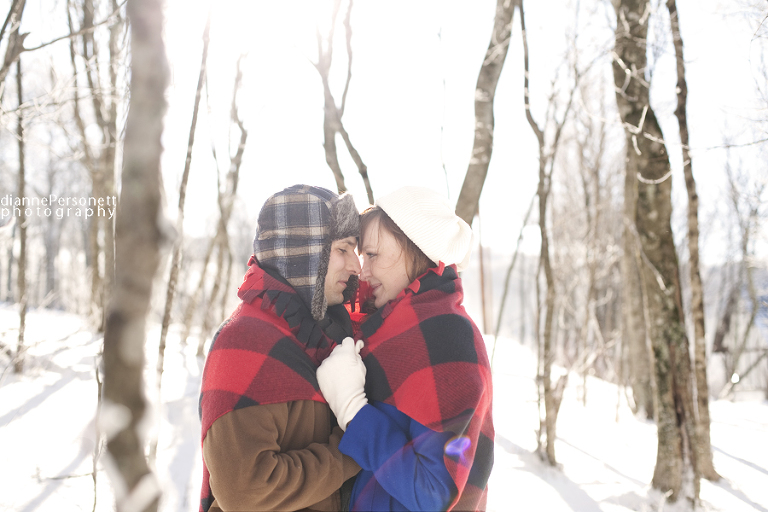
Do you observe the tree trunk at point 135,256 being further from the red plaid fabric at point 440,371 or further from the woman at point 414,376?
the red plaid fabric at point 440,371

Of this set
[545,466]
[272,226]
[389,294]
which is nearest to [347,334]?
[389,294]

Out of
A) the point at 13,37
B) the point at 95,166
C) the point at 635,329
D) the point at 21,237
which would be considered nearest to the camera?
the point at 13,37

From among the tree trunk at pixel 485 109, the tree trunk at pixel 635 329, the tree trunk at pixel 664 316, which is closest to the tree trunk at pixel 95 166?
the tree trunk at pixel 485 109

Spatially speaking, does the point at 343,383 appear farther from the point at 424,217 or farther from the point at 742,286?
the point at 742,286

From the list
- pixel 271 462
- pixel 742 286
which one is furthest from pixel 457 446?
pixel 742 286

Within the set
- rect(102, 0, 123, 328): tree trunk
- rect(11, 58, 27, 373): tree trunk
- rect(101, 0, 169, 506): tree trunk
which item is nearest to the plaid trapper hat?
rect(101, 0, 169, 506): tree trunk

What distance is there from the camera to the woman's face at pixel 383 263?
1.75m

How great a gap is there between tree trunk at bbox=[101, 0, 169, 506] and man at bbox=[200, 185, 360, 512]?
19.8 inches

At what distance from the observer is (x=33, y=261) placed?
29.4 metres

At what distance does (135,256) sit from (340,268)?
3.38 ft

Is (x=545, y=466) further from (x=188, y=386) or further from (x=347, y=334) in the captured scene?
(x=188, y=386)

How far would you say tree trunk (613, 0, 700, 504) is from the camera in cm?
349

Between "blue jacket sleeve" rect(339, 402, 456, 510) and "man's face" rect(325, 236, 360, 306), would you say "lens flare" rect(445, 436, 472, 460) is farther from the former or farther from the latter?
"man's face" rect(325, 236, 360, 306)

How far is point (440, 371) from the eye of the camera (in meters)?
1.46
